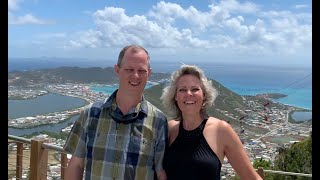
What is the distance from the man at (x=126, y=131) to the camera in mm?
1863

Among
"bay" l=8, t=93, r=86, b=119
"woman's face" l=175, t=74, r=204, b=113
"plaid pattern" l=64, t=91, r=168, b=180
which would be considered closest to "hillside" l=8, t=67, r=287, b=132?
"bay" l=8, t=93, r=86, b=119

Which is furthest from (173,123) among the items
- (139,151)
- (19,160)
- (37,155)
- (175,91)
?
(19,160)

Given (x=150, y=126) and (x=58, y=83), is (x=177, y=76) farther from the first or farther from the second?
(x=58, y=83)

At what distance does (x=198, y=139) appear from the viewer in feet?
6.31

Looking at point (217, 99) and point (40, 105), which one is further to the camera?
point (40, 105)

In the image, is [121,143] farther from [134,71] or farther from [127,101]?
[134,71]

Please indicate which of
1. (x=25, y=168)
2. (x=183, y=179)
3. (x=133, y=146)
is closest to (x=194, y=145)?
(x=183, y=179)

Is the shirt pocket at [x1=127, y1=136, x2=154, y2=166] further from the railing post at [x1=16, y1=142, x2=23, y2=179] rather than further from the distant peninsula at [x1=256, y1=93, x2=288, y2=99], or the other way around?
the distant peninsula at [x1=256, y1=93, x2=288, y2=99]

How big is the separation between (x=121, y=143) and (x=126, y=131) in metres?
0.06

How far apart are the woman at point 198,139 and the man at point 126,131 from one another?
0.26ft

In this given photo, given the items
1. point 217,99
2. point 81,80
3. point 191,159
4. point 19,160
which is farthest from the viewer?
point 81,80

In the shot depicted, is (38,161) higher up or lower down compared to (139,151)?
lower down

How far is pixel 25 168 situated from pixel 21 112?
34.2 feet

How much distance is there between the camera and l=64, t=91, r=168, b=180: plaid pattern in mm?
1862
